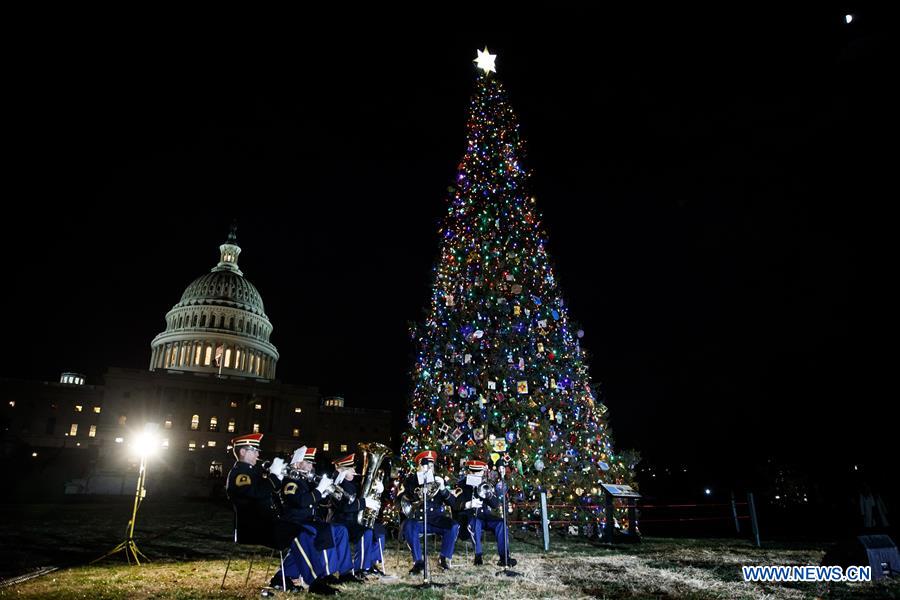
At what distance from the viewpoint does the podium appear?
49.0 feet

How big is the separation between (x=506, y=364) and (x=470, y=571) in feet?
22.6

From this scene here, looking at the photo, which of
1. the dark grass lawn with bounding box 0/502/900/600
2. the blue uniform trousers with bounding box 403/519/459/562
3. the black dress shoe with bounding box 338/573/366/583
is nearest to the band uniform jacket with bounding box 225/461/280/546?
the dark grass lawn with bounding box 0/502/900/600

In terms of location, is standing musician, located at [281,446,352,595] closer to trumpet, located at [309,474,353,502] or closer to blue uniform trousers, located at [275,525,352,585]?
blue uniform trousers, located at [275,525,352,585]

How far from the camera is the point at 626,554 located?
12.6 metres

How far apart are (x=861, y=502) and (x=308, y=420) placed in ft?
269

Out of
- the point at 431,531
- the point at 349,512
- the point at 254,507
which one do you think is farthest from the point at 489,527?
the point at 254,507

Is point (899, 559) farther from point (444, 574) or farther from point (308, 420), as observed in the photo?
point (308, 420)

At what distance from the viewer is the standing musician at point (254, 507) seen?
315 inches

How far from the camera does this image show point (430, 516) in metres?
11.0

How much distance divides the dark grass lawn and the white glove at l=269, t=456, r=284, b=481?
1.58 metres

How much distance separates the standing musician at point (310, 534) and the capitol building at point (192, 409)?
61488 mm

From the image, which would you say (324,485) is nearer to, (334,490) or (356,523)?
(334,490)

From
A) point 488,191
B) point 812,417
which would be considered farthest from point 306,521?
point 812,417

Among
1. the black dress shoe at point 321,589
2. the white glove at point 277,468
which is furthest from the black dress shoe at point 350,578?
the white glove at point 277,468
